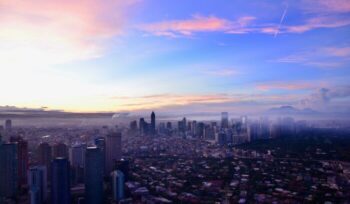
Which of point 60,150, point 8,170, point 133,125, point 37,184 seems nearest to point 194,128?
point 133,125

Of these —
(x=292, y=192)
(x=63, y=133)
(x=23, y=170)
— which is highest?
(x=63, y=133)

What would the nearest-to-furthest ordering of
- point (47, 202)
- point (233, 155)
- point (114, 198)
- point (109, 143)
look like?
point (47, 202)
point (114, 198)
point (109, 143)
point (233, 155)

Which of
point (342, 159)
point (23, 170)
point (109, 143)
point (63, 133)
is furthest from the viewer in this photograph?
point (342, 159)

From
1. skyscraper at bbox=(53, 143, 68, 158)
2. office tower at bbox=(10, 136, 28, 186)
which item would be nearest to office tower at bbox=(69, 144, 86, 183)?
skyscraper at bbox=(53, 143, 68, 158)

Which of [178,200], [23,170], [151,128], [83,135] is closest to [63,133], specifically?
[83,135]

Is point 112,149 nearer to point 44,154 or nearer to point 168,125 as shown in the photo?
point 44,154

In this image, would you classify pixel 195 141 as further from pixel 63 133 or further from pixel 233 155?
pixel 63 133

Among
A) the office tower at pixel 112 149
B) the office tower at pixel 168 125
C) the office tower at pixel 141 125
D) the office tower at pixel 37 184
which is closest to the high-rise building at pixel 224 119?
the office tower at pixel 168 125

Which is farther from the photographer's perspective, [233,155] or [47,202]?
[233,155]
